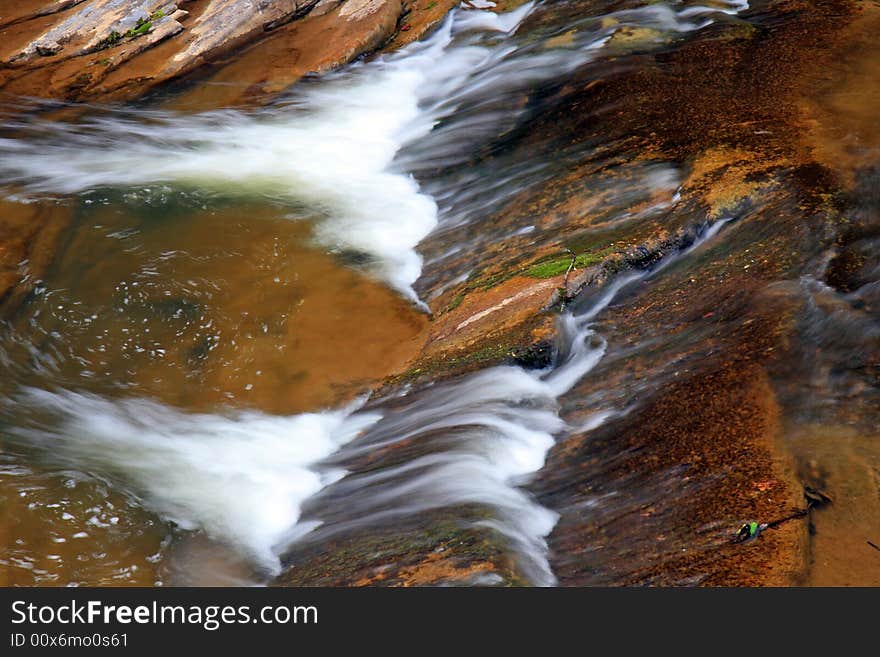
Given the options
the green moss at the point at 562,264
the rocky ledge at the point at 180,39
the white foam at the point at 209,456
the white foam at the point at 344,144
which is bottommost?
the white foam at the point at 209,456

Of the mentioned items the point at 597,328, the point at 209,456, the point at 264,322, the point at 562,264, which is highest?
the point at 562,264

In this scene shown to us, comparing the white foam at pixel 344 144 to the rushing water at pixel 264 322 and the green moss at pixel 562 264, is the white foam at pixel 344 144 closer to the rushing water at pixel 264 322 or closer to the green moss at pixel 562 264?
the rushing water at pixel 264 322

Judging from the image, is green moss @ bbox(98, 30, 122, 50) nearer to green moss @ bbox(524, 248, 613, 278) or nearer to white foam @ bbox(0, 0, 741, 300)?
white foam @ bbox(0, 0, 741, 300)

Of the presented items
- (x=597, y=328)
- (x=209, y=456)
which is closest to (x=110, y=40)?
(x=209, y=456)

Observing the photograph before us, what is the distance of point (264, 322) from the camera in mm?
9453

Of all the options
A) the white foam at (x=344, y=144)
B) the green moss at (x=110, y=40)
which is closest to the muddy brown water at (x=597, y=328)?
the white foam at (x=344, y=144)

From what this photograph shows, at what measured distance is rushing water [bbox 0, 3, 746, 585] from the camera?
682 centimetres

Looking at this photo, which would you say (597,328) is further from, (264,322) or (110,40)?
(110,40)

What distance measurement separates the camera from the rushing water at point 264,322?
682 centimetres

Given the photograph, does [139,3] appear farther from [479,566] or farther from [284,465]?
[479,566]

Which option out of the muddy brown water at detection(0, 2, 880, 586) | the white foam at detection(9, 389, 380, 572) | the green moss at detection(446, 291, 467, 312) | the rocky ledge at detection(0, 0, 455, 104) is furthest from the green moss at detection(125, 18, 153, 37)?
the white foam at detection(9, 389, 380, 572)

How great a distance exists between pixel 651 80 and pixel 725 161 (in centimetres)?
233

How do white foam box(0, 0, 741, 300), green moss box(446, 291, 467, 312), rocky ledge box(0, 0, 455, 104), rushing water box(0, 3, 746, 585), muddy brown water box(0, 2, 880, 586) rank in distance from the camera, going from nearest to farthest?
muddy brown water box(0, 2, 880, 586), rushing water box(0, 3, 746, 585), green moss box(446, 291, 467, 312), white foam box(0, 0, 741, 300), rocky ledge box(0, 0, 455, 104)

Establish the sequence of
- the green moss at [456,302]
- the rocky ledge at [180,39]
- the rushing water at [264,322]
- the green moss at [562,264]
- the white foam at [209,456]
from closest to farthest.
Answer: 1. the rushing water at [264,322]
2. the white foam at [209,456]
3. the green moss at [562,264]
4. the green moss at [456,302]
5. the rocky ledge at [180,39]
